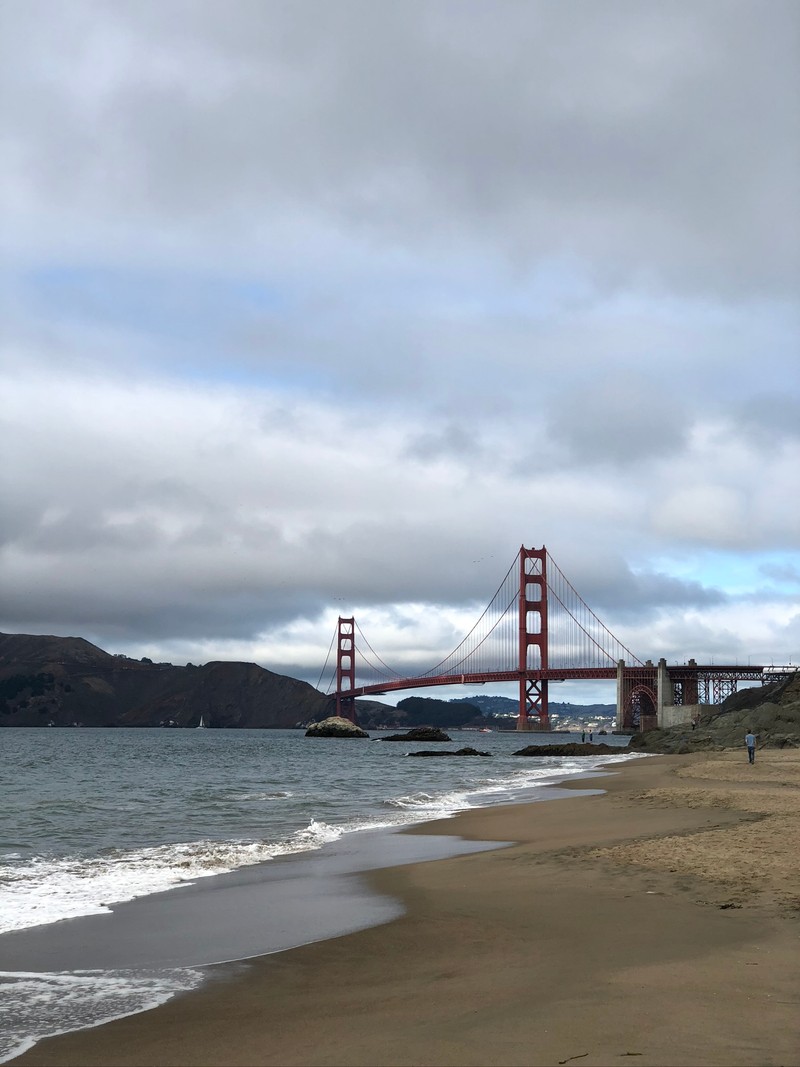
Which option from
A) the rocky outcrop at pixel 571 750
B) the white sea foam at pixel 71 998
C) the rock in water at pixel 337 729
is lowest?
the rock in water at pixel 337 729

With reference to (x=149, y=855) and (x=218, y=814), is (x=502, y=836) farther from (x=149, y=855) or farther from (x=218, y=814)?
(x=218, y=814)

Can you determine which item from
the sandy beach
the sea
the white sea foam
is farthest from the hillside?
the white sea foam

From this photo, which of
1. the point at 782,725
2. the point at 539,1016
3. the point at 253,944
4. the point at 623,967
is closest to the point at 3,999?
the point at 253,944

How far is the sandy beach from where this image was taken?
16.6 ft

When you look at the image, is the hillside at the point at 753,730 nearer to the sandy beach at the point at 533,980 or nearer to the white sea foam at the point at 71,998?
the sandy beach at the point at 533,980

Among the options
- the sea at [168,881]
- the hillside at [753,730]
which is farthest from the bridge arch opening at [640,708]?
the sea at [168,881]

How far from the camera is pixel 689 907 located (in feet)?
28.2

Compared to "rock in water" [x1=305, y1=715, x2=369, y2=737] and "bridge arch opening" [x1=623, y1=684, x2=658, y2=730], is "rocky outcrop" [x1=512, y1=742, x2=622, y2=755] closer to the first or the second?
"bridge arch opening" [x1=623, y1=684, x2=658, y2=730]

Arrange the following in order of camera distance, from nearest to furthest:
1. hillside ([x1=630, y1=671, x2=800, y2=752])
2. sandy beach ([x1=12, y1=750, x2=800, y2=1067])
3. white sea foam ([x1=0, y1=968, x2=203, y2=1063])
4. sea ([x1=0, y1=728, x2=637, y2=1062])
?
sandy beach ([x1=12, y1=750, x2=800, y2=1067])
white sea foam ([x1=0, y1=968, x2=203, y2=1063])
sea ([x1=0, y1=728, x2=637, y2=1062])
hillside ([x1=630, y1=671, x2=800, y2=752])

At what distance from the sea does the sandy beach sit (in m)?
0.60

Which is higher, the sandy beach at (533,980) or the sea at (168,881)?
the sandy beach at (533,980)

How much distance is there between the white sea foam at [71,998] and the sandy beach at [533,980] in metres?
0.18

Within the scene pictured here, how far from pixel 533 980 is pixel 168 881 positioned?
7190mm

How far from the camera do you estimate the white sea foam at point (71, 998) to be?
5957mm
